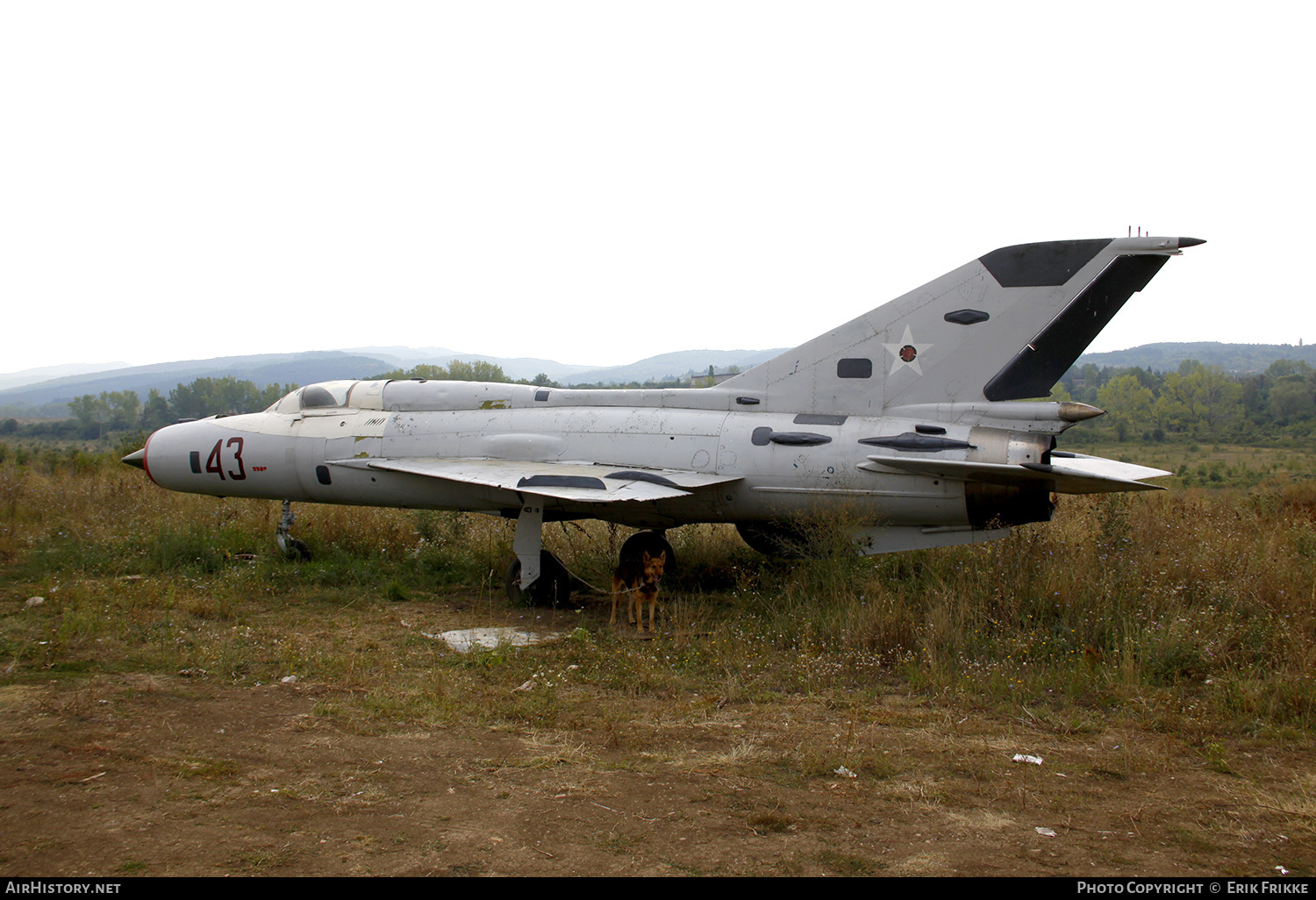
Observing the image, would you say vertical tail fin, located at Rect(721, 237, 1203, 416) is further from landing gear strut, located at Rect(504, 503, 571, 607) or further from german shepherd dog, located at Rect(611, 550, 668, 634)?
landing gear strut, located at Rect(504, 503, 571, 607)

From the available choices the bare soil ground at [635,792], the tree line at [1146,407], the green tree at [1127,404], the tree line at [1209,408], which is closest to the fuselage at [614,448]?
the bare soil ground at [635,792]

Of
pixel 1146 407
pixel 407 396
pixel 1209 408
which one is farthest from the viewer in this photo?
pixel 1146 407

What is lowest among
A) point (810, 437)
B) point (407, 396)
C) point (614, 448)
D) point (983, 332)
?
point (614, 448)

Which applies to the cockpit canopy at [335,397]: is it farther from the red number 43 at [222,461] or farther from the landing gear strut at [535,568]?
the landing gear strut at [535,568]

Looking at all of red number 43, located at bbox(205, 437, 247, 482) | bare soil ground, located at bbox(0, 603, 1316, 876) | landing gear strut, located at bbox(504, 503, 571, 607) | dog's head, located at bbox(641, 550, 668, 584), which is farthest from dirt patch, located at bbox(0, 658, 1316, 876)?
red number 43, located at bbox(205, 437, 247, 482)

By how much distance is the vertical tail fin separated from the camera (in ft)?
26.2

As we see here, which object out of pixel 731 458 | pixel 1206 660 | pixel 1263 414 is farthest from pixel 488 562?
pixel 1263 414

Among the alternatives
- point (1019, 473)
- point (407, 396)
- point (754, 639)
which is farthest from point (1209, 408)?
point (407, 396)

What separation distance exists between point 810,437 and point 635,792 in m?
5.01

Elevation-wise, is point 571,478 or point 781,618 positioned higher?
point 571,478

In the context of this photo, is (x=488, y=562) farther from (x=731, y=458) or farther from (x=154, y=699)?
(x=154, y=699)

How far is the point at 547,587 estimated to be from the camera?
9461 millimetres

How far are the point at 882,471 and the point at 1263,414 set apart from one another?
2074 inches

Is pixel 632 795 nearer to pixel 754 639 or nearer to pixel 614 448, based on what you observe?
pixel 754 639
